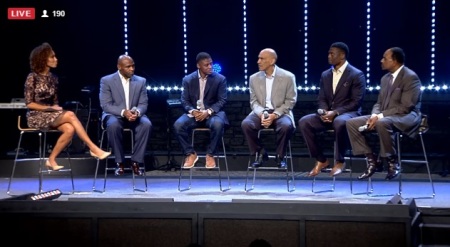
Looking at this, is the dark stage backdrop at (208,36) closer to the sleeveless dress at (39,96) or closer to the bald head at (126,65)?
the bald head at (126,65)

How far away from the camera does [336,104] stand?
755 cm

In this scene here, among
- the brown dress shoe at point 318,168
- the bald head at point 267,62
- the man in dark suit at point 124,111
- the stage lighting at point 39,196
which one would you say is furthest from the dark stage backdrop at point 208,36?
the stage lighting at point 39,196

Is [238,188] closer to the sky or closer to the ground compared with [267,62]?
closer to the ground

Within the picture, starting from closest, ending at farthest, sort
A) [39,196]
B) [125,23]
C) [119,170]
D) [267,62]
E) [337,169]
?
1. [39,196]
2. [337,169]
3. [119,170]
4. [267,62]
5. [125,23]

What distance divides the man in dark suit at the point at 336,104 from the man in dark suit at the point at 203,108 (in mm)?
883

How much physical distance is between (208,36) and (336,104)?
2.93 meters

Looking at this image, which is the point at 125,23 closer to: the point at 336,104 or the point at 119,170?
the point at 119,170

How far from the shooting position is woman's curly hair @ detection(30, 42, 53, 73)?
7.30 m

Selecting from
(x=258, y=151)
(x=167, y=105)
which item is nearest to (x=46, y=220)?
(x=258, y=151)

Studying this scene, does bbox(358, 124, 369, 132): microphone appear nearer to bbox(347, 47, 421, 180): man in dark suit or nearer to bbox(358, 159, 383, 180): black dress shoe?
bbox(347, 47, 421, 180): man in dark suit

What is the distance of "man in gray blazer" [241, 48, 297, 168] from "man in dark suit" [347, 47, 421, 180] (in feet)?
2.38

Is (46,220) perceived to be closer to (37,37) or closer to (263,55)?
(263,55)

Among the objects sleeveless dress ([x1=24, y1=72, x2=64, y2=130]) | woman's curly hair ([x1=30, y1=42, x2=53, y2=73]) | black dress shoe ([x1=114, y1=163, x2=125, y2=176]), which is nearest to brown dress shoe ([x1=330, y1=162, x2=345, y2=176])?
black dress shoe ([x1=114, y1=163, x2=125, y2=176])

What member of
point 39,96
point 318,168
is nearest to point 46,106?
point 39,96
